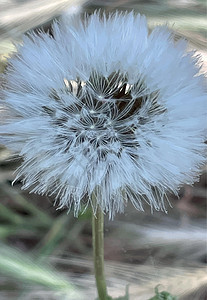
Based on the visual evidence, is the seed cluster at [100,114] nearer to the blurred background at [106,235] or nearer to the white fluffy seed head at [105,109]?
the white fluffy seed head at [105,109]

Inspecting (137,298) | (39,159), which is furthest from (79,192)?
(137,298)

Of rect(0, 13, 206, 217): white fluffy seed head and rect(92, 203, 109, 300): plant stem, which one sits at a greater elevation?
rect(0, 13, 206, 217): white fluffy seed head

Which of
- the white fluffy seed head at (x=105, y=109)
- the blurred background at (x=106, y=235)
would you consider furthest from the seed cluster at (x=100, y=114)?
the blurred background at (x=106, y=235)

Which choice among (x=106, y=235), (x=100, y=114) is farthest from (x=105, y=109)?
(x=106, y=235)

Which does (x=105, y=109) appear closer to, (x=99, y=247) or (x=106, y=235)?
(x=99, y=247)

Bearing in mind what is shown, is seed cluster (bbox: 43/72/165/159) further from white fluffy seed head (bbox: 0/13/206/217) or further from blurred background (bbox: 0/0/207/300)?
blurred background (bbox: 0/0/207/300)

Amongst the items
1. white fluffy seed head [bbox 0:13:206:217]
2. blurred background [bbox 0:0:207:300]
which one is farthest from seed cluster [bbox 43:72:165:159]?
blurred background [bbox 0:0:207:300]
